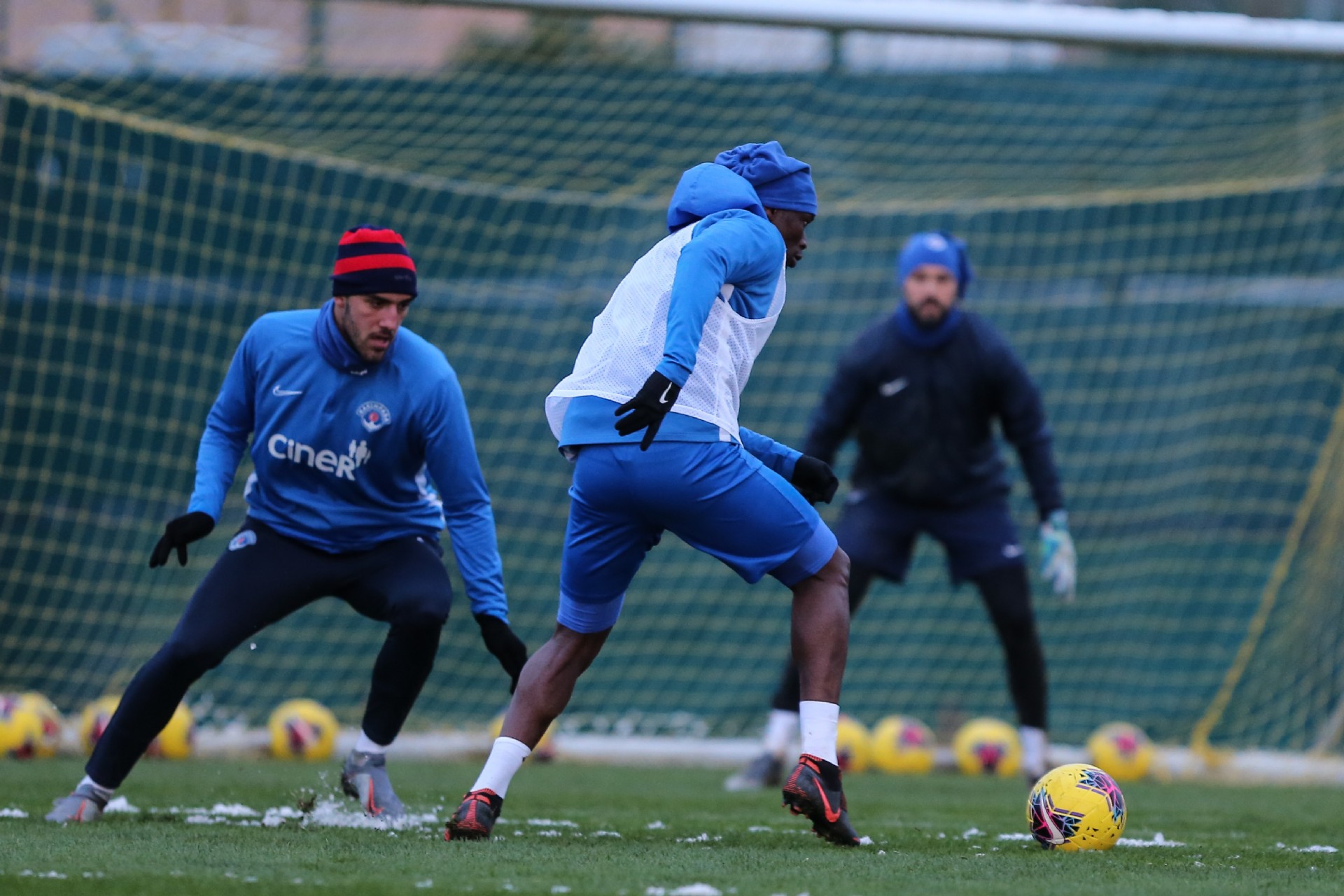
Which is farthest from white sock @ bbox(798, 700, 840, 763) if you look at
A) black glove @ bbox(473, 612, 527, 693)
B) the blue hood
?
the blue hood

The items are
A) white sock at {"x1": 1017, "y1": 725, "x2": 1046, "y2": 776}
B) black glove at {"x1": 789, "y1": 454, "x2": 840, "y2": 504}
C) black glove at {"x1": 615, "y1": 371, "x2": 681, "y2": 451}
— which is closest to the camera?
black glove at {"x1": 615, "y1": 371, "x2": 681, "y2": 451}

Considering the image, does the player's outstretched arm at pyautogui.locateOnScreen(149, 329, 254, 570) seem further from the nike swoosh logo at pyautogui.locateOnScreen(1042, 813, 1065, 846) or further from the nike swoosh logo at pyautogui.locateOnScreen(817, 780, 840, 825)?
the nike swoosh logo at pyautogui.locateOnScreen(1042, 813, 1065, 846)

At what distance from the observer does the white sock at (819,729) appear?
14.3 feet

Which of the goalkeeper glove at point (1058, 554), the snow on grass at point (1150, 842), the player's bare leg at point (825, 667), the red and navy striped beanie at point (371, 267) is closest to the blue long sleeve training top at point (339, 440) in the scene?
the red and navy striped beanie at point (371, 267)

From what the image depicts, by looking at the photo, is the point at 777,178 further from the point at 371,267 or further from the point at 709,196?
the point at 371,267

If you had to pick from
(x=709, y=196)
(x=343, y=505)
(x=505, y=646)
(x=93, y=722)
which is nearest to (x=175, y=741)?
(x=93, y=722)

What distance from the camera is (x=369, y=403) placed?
16.6 ft

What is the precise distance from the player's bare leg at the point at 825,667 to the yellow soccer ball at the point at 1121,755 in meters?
3.94

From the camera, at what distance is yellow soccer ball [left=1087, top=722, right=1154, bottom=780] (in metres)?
8.13

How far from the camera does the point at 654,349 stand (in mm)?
4289

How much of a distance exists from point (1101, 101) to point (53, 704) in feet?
26.1

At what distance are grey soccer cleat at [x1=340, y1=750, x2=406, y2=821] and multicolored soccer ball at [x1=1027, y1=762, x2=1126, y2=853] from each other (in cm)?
194

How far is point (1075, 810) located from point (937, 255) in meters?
3.08

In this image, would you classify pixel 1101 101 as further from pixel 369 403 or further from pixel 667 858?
pixel 667 858
